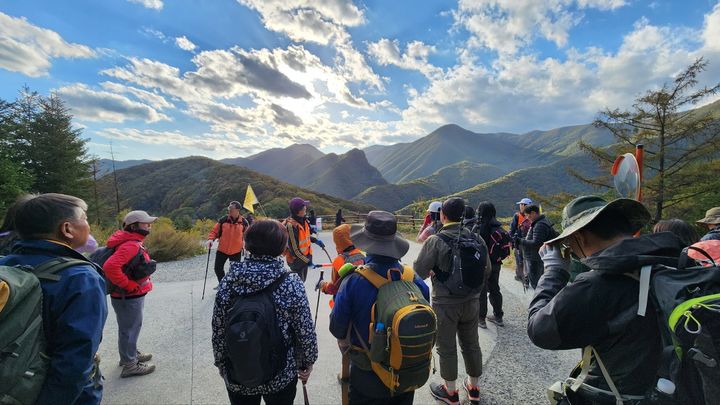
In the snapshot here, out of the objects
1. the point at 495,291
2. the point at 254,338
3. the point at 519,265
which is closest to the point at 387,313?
the point at 254,338

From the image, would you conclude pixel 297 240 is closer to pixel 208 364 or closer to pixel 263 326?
pixel 208 364

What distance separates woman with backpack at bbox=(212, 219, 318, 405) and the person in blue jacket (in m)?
0.65

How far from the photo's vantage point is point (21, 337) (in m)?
1.35

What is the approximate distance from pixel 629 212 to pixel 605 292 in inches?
16.7

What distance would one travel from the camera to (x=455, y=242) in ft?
10.3

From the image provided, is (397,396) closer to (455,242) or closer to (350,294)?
(350,294)

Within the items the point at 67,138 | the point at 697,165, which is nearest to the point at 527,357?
the point at 697,165

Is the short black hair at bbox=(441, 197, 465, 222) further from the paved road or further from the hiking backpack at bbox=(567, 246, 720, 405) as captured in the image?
the hiking backpack at bbox=(567, 246, 720, 405)

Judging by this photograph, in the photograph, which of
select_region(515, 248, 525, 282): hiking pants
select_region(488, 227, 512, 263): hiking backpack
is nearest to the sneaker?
select_region(488, 227, 512, 263): hiking backpack

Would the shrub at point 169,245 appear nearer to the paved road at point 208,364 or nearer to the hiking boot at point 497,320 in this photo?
the paved road at point 208,364

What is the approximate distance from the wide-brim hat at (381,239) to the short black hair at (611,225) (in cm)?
121

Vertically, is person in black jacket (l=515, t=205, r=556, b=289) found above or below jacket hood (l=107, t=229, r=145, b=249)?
below

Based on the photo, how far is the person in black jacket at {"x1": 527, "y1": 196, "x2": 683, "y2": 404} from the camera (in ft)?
3.96

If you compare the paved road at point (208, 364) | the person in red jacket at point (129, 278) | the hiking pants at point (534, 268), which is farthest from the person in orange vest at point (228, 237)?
the hiking pants at point (534, 268)
